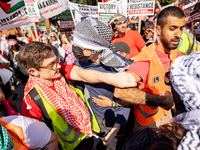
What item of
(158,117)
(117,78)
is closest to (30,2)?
(117,78)

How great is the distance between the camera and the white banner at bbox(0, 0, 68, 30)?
146 inches

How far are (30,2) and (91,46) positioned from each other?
11.9 ft

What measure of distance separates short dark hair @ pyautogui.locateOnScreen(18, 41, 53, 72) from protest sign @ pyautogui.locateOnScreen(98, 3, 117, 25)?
3.50m

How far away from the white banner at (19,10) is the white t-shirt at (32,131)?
4146mm

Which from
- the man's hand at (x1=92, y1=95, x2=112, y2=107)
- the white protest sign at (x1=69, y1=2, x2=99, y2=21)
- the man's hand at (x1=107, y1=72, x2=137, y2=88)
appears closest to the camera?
the man's hand at (x1=107, y1=72, x2=137, y2=88)

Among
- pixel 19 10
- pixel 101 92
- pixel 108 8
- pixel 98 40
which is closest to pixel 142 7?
pixel 108 8

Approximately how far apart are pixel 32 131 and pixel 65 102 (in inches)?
22.7

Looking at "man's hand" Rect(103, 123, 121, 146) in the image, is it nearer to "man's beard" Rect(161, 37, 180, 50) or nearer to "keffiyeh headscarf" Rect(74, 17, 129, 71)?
"keffiyeh headscarf" Rect(74, 17, 129, 71)

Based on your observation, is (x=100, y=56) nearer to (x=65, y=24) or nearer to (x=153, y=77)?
(x=153, y=77)

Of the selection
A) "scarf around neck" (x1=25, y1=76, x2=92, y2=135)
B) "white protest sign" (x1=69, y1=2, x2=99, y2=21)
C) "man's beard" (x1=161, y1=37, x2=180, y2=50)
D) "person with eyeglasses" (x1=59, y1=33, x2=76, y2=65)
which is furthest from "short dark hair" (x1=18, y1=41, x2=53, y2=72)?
"white protest sign" (x1=69, y1=2, x2=99, y2=21)

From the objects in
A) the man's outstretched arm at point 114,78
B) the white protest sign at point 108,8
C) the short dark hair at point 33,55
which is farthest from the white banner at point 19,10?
the man's outstretched arm at point 114,78

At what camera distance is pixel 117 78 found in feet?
3.90

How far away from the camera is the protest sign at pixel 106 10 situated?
4.17m

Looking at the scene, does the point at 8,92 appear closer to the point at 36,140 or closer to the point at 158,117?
the point at 36,140
